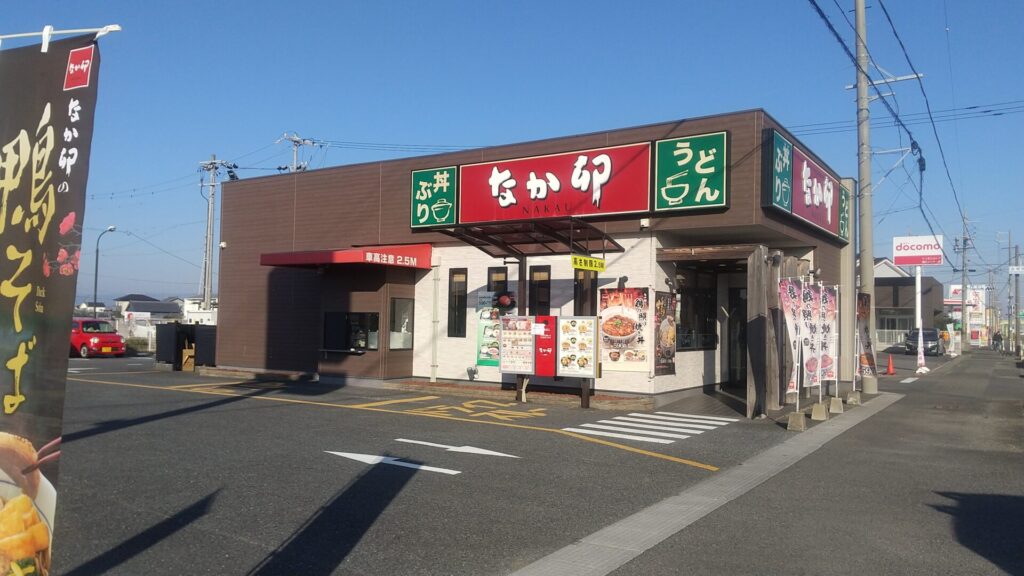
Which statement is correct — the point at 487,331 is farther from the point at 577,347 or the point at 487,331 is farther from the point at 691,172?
the point at 691,172

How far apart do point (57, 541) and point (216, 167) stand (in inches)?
1718

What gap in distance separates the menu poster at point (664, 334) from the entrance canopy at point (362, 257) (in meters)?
6.69

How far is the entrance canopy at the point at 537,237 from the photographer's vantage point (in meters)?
15.9

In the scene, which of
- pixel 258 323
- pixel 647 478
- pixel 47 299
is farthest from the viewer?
pixel 258 323

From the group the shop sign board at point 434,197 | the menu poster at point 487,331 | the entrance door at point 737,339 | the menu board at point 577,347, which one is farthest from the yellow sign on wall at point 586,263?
the entrance door at point 737,339

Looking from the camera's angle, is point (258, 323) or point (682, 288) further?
point (258, 323)

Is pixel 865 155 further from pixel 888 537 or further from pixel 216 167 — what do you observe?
pixel 216 167

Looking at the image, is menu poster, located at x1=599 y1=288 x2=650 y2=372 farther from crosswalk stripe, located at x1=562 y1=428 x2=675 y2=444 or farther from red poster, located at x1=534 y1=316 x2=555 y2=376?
crosswalk stripe, located at x1=562 y1=428 x2=675 y2=444

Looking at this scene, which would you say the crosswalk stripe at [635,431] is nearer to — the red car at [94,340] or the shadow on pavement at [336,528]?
the shadow on pavement at [336,528]

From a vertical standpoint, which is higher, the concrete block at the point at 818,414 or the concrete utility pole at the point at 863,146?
the concrete utility pole at the point at 863,146

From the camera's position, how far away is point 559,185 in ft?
60.5

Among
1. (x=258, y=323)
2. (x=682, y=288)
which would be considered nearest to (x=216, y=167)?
(x=258, y=323)

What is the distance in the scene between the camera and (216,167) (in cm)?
4644

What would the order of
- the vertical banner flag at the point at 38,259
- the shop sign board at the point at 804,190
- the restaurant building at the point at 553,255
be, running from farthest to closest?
the restaurant building at the point at 553,255 < the shop sign board at the point at 804,190 < the vertical banner flag at the point at 38,259
